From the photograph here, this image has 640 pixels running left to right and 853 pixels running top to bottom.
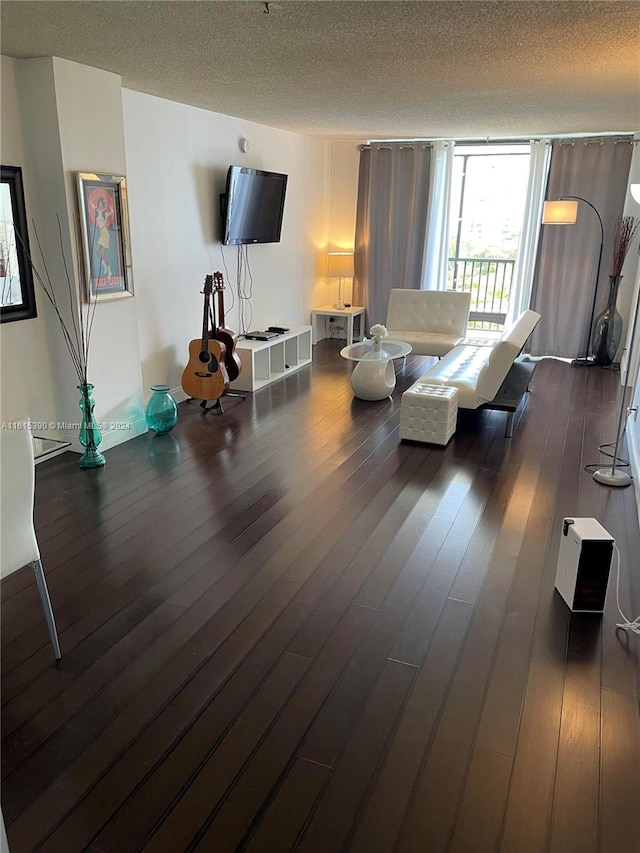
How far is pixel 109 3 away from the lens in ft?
8.11

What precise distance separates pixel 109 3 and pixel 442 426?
3.08m

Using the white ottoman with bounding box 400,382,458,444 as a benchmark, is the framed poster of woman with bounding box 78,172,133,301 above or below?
above

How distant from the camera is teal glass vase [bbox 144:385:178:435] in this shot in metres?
4.59

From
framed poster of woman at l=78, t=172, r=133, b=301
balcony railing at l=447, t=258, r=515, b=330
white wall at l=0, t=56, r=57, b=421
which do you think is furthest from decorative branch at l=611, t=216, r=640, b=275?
white wall at l=0, t=56, r=57, b=421

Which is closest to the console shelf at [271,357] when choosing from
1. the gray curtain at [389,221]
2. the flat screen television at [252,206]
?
the flat screen television at [252,206]

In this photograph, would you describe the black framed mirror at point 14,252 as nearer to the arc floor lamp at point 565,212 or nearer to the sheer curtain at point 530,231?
the arc floor lamp at point 565,212

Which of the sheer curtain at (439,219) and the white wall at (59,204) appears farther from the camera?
the sheer curtain at (439,219)

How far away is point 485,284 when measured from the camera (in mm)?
7848

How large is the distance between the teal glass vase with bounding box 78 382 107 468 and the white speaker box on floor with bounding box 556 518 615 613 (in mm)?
2881

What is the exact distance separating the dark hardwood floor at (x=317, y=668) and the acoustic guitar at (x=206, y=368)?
116 centimetres

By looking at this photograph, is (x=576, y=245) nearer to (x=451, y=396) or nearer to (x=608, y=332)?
(x=608, y=332)

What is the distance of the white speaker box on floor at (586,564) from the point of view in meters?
2.51

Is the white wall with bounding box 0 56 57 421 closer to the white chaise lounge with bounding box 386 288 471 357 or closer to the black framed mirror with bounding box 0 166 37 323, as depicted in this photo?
the black framed mirror with bounding box 0 166 37 323

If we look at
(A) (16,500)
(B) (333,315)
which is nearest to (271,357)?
(B) (333,315)
